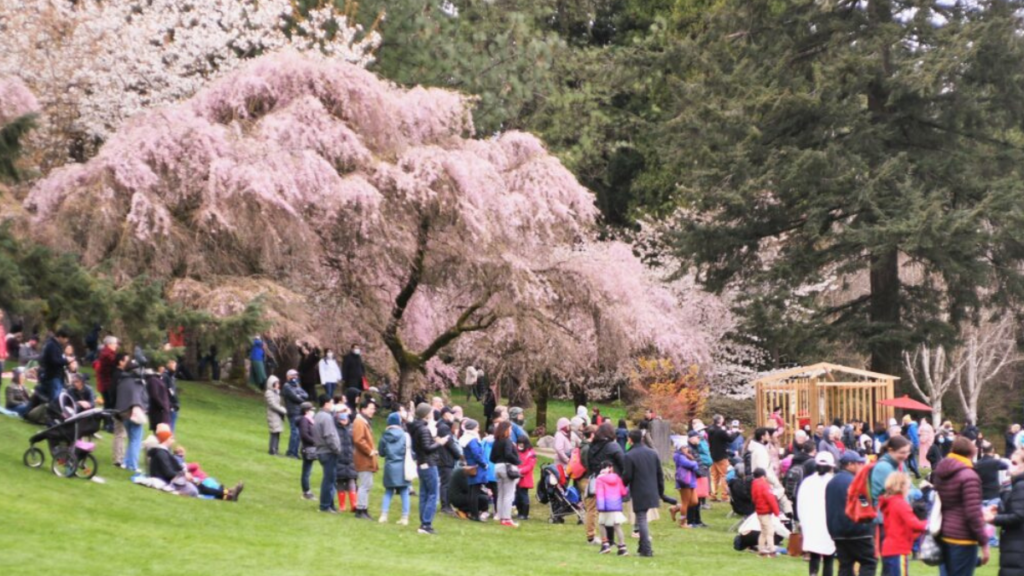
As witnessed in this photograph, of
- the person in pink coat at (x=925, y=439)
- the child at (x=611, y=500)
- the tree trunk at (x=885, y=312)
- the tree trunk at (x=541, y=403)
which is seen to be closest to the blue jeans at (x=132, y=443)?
the child at (x=611, y=500)

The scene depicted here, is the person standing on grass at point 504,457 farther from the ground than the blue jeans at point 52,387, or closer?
closer

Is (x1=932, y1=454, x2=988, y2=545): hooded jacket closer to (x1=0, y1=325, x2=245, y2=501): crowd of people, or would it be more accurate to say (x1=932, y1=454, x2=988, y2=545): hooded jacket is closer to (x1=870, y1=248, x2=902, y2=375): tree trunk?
(x1=0, y1=325, x2=245, y2=501): crowd of people

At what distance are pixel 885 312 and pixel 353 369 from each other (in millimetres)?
14191

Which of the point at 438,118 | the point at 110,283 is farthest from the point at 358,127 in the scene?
the point at 110,283

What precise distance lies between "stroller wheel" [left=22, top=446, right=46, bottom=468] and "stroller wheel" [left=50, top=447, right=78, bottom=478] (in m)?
0.36

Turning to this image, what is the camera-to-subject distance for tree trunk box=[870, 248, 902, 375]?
35.8 m

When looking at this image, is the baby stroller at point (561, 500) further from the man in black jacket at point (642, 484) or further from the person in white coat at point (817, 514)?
the person in white coat at point (817, 514)

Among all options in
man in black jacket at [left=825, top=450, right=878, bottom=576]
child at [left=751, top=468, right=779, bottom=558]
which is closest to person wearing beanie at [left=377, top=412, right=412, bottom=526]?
child at [left=751, top=468, right=779, bottom=558]

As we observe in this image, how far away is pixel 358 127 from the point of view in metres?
32.8

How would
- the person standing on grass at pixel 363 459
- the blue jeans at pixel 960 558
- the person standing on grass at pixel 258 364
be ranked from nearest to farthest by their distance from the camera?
the blue jeans at pixel 960 558 → the person standing on grass at pixel 363 459 → the person standing on grass at pixel 258 364

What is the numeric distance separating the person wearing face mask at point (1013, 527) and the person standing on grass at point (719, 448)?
13.1 metres

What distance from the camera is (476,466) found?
816 inches

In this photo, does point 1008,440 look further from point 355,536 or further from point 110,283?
point 110,283

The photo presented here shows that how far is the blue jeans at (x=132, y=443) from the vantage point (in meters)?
20.0
